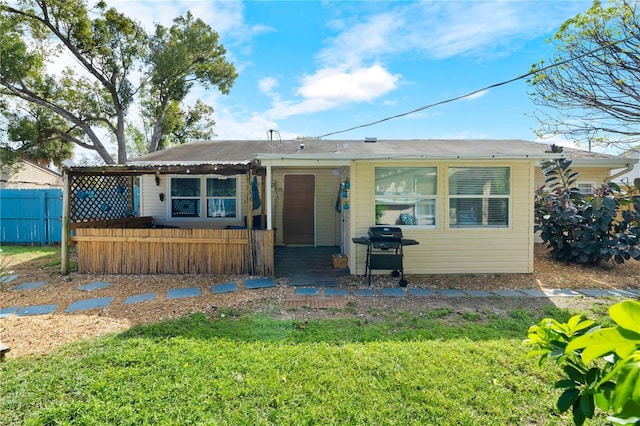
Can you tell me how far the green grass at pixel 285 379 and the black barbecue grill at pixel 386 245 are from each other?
217cm

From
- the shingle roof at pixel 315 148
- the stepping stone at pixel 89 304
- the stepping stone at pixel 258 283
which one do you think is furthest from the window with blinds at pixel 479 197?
the stepping stone at pixel 89 304

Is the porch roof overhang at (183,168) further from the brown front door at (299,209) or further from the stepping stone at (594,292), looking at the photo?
the stepping stone at (594,292)

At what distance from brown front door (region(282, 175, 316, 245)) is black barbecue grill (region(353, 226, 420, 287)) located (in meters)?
3.67

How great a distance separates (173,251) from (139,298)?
5.46ft

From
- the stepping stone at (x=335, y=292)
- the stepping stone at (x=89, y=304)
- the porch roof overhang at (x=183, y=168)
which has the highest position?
the porch roof overhang at (x=183, y=168)

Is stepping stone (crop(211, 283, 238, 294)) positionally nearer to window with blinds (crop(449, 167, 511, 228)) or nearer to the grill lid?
the grill lid

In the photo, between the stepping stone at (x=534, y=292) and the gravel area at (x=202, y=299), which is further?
the stepping stone at (x=534, y=292)

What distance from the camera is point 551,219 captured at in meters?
7.96

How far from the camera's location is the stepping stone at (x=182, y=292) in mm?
5520

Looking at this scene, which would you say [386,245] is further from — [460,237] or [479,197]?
[479,197]

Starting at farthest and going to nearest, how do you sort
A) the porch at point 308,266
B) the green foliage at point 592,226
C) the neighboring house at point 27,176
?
1. the neighboring house at point 27,176
2. the green foliage at point 592,226
3. the porch at point 308,266

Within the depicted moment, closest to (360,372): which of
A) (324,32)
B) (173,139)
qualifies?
(324,32)

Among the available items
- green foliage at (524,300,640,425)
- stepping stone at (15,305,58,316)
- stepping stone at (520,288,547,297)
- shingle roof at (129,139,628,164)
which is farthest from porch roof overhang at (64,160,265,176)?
green foliage at (524,300,640,425)

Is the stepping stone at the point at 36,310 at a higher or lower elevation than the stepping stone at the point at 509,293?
lower
